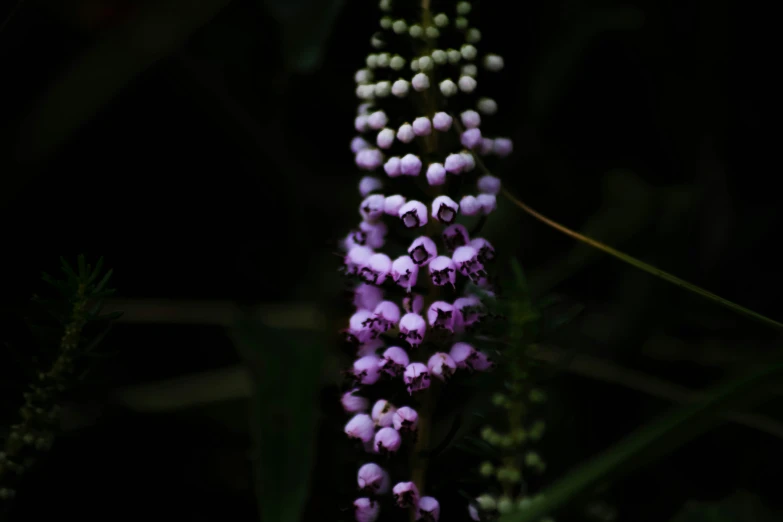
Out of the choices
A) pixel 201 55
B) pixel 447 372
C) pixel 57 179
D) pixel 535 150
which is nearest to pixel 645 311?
pixel 535 150

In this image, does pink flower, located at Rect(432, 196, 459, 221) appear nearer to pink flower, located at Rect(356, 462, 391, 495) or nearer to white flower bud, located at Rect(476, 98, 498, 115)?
white flower bud, located at Rect(476, 98, 498, 115)

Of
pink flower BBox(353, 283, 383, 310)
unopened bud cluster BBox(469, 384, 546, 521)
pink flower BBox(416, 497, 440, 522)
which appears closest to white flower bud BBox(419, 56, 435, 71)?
pink flower BBox(353, 283, 383, 310)

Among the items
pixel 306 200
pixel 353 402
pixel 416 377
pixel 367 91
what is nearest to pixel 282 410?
pixel 353 402

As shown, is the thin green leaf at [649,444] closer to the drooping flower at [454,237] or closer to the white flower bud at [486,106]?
the drooping flower at [454,237]

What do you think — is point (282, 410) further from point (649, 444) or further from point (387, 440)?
point (649, 444)

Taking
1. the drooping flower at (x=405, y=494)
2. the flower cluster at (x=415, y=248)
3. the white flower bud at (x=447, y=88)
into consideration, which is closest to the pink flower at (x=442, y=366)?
the flower cluster at (x=415, y=248)
